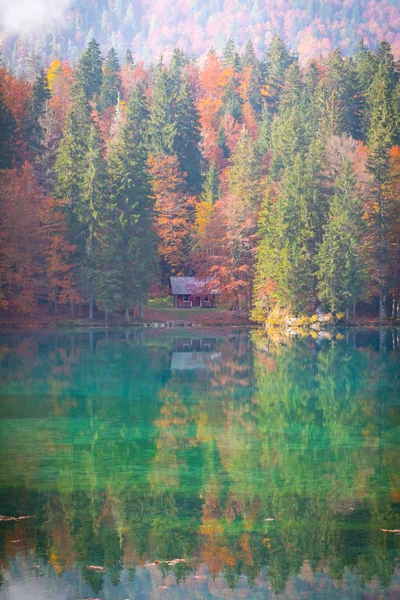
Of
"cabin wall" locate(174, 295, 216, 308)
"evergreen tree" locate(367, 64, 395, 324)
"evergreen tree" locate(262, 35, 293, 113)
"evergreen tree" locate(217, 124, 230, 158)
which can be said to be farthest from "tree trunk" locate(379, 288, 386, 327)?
"evergreen tree" locate(262, 35, 293, 113)

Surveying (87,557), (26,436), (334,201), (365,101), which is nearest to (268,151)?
(365,101)

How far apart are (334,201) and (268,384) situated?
3670cm

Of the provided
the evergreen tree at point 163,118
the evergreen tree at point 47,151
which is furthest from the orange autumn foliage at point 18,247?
the evergreen tree at point 163,118

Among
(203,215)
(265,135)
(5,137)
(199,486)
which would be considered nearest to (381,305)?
(203,215)

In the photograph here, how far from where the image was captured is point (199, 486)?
17.2 meters

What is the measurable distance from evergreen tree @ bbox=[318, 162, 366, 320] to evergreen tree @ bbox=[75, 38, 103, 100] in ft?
146

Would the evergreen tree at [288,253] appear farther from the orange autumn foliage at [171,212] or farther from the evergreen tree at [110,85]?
the evergreen tree at [110,85]

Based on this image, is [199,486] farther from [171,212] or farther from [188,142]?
[188,142]

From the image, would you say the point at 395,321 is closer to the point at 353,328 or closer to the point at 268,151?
the point at 353,328

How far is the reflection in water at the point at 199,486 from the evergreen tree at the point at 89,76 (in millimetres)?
73381

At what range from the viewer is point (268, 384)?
33281 mm

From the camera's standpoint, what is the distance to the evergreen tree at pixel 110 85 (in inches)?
4094

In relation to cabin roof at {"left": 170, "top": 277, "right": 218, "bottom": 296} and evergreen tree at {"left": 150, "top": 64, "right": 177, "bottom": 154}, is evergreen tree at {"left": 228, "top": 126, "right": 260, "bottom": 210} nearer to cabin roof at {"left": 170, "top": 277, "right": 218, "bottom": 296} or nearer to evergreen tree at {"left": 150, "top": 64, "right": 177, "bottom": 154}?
cabin roof at {"left": 170, "top": 277, "right": 218, "bottom": 296}

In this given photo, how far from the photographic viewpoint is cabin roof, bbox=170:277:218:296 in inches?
3017
